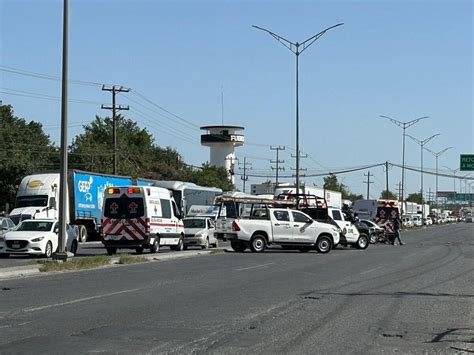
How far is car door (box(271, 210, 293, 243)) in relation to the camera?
34.7 m

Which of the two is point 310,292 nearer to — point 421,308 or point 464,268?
point 421,308

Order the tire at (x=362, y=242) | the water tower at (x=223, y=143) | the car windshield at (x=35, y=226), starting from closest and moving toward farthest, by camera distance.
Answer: the car windshield at (x=35, y=226) → the tire at (x=362, y=242) → the water tower at (x=223, y=143)

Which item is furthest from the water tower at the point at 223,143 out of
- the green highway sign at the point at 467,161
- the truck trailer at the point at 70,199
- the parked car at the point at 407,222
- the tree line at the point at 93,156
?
the truck trailer at the point at 70,199

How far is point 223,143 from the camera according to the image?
13088 centimetres

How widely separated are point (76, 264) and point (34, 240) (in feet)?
18.0

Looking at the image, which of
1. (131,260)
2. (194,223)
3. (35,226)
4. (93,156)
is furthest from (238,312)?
(93,156)

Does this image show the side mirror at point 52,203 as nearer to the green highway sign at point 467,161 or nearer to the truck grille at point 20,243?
the truck grille at point 20,243

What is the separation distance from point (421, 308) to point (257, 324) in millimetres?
3945

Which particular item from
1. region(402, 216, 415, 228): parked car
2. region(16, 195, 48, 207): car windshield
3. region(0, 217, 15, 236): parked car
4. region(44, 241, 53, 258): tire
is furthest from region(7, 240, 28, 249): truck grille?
region(402, 216, 415, 228): parked car

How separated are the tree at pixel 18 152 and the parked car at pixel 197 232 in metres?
37.6

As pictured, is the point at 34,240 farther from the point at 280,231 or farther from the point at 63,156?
the point at 280,231

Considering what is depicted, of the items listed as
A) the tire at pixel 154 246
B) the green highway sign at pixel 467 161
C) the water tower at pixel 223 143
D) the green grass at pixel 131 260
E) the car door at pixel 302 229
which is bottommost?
the green grass at pixel 131 260

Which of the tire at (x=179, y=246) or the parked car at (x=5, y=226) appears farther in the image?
the tire at (x=179, y=246)

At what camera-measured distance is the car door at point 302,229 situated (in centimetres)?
3491
